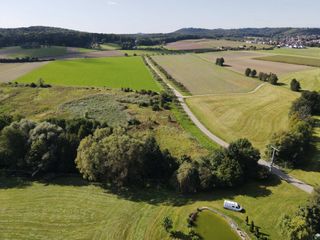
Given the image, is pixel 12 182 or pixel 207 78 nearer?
pixel 12 182

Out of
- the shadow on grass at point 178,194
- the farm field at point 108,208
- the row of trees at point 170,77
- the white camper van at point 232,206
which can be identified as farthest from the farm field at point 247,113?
the white camper van at point 232,206

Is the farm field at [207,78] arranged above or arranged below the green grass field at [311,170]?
above

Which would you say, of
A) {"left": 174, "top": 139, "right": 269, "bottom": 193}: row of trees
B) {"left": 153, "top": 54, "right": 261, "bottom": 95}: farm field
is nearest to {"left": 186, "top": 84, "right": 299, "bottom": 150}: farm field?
{"left": 153, "top": 54, "right": 261, "bottom": 95}: farm field

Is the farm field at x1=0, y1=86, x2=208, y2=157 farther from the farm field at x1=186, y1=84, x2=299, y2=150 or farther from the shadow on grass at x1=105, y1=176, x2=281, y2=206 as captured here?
the shadow on grass at x1=105, y1=176, x2=281, y2=206

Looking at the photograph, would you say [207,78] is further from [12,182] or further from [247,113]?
[12,182]

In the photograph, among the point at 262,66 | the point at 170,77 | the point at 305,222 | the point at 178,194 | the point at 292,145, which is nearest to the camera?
the point at 305,222

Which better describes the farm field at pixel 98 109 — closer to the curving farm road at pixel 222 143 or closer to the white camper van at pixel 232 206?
the curving farm road at pixel 222 143

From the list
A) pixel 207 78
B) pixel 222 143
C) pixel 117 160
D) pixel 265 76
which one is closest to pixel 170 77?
pixel 207 78
